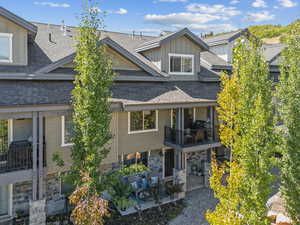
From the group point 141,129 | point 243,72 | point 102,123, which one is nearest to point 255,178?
point 243,72

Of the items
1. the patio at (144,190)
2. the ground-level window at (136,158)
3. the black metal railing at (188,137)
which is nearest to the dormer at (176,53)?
the black metal railing at (188,137)

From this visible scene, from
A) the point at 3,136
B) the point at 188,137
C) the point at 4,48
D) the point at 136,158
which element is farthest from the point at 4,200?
the point at 188,137

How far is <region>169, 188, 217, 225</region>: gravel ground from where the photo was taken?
1159 cm

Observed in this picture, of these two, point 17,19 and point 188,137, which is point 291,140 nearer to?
point 188,137

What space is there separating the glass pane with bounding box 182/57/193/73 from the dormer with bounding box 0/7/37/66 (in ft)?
31.7

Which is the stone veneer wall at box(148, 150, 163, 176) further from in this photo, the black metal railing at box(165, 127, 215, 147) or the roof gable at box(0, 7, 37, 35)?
the roof gable at box(0, 7, 37, 35)

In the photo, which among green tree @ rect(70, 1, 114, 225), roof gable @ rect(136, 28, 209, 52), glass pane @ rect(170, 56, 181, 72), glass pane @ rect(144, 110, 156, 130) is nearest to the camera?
green tree @ rect(70, 1, 114, 225)

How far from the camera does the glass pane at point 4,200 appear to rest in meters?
11.2

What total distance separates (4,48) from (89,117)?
6.78 metres

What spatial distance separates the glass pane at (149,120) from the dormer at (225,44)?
960 centimetres

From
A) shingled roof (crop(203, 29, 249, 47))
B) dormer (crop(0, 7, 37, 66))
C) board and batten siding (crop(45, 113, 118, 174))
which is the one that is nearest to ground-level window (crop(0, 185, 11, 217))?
board and batten siding (crop(45, 113, 118, 174))

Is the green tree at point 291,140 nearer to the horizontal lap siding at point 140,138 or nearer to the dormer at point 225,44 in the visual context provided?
the horizontal lap siding at point 140,138

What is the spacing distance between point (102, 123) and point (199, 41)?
10854 millimetres

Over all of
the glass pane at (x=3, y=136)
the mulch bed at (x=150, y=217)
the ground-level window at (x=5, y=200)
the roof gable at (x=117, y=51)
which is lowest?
the mulch bed at (x=150, y=217)
